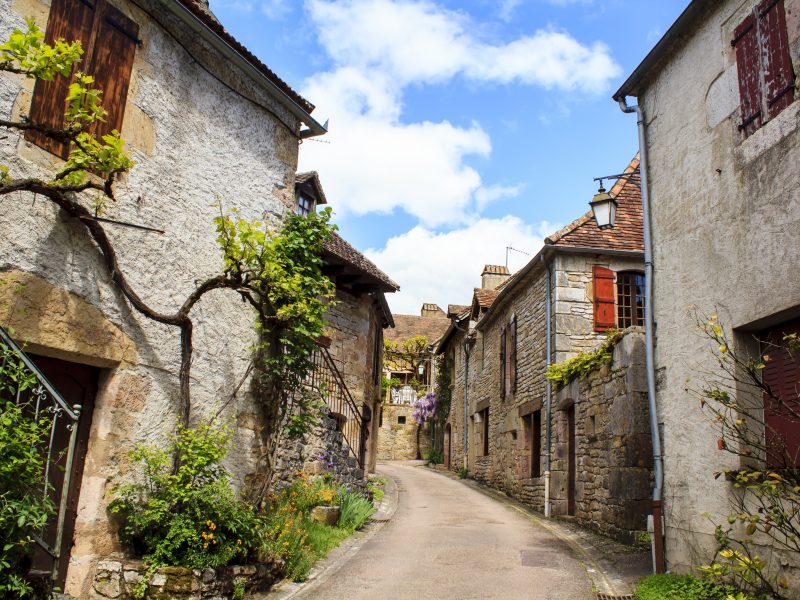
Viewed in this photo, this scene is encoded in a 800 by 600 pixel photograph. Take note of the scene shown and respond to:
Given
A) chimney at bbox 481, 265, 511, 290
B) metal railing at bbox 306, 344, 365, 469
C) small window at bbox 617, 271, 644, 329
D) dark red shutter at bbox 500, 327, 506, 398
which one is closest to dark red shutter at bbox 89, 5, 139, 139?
metal railing at bbox 306, 344, 365, 469

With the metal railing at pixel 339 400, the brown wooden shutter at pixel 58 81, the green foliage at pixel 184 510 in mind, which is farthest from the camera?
the metal railing at pixel 339 400

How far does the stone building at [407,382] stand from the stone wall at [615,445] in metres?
17.1

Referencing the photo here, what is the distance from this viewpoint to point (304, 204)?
1321 cm

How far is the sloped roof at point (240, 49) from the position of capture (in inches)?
259

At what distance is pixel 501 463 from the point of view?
17031 mm

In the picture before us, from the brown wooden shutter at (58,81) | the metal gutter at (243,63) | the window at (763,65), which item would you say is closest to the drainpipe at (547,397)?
the metal gutter at (243,63)

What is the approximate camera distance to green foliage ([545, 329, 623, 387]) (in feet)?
34.1

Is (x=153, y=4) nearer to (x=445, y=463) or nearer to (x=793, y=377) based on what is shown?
(x=793, y=377)

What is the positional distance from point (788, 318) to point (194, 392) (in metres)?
5.19

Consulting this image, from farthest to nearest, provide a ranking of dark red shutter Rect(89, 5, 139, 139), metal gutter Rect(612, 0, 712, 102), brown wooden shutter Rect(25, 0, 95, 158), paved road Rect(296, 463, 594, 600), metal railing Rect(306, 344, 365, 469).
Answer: metal railing Rect(306, 344, 365, 469)
paved road Rect(296, 463, 594, 600)
metal gutter Rect(612, 0, 712, 102)
dark red shutter Rect(89, 5, 139, 139)
brown wooden shutter Rect(25, 0, 95, 158)

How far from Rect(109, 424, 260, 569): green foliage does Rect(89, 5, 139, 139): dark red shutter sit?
2.77m

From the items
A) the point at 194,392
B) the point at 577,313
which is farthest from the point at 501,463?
the point at 194,392

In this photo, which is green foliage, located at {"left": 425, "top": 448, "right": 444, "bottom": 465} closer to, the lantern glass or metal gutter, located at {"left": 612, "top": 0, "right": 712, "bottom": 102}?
the lantern glass

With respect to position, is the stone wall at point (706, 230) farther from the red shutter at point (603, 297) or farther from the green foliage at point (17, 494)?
the red shutter at point (603, 297)
